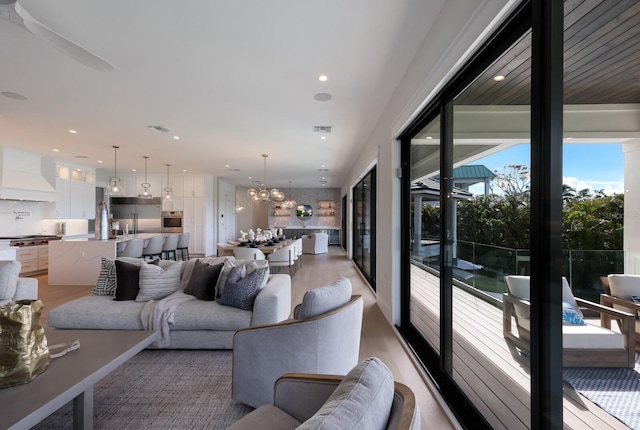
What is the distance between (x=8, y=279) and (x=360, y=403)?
4.50 meters

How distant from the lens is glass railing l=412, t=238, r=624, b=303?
1075 millimetres

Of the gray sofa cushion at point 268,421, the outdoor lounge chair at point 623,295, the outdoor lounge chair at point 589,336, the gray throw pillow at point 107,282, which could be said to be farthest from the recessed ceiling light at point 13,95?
the outdoor lounge chair at point 623,295

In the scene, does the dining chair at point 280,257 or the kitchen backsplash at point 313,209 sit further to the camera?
the kitchen backsplash at point 313,209

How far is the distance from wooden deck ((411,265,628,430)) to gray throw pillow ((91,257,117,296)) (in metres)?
3.50

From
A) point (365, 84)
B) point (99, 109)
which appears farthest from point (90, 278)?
point (365, 84)

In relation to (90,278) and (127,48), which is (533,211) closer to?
(127,48)

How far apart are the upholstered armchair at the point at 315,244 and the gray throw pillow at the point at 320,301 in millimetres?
8678

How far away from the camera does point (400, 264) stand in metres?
3.57

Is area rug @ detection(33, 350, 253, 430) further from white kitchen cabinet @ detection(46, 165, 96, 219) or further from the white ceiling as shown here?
white kitchen cabinet @ detection(46, 165, 96, 219)

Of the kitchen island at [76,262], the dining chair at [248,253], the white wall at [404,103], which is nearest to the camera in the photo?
the white wall at [404,103]

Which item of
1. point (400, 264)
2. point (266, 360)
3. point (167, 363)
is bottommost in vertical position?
point (167, 363)

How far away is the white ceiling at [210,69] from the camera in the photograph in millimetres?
2205

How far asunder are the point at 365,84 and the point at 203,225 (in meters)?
8.56

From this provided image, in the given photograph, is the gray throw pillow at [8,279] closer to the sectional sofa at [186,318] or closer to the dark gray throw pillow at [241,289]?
the sectional sofa at [186,318]
